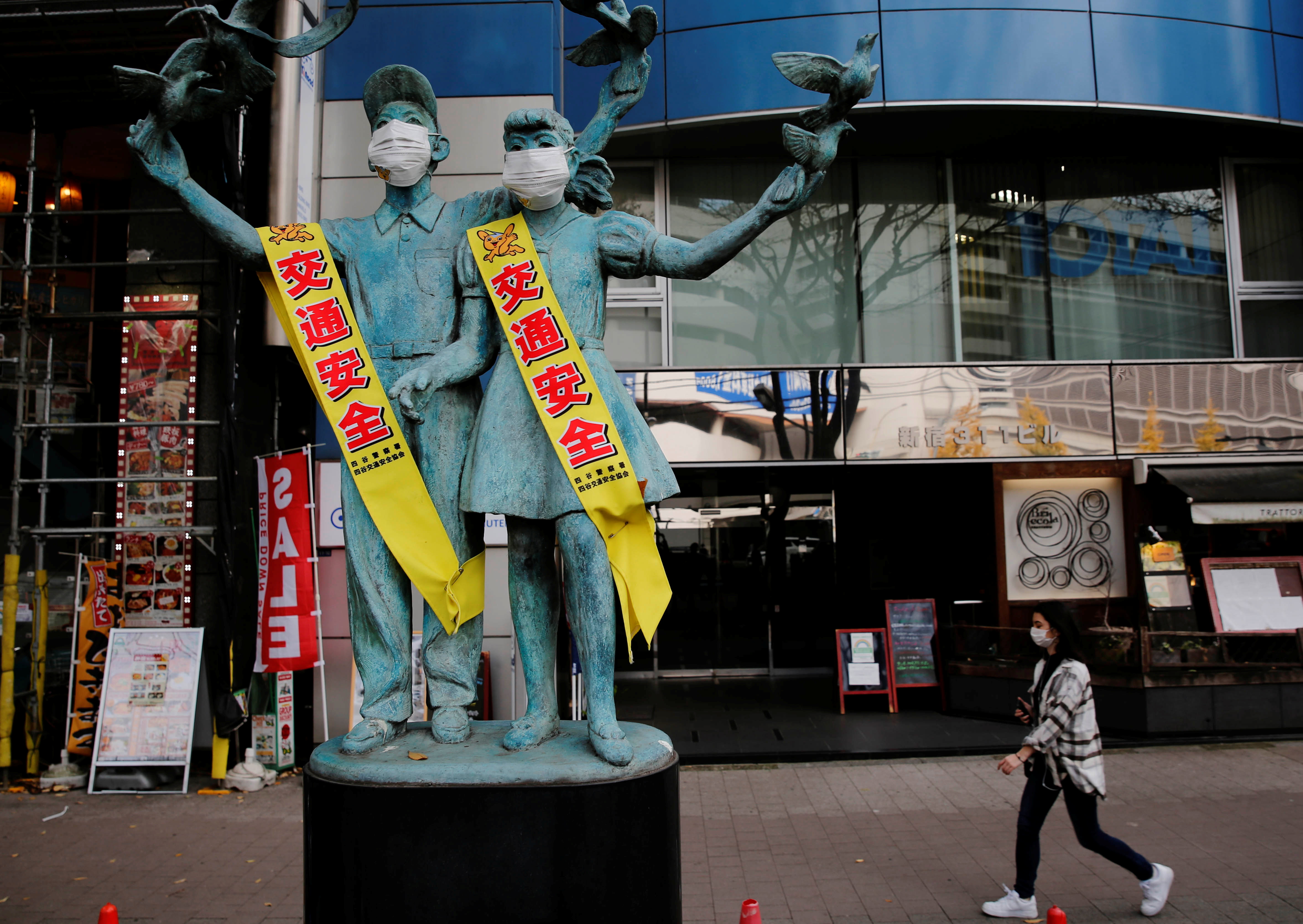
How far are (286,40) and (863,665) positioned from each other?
9.30m

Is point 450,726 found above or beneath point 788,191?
beneath

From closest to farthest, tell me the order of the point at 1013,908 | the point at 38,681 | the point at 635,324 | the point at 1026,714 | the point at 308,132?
the point at 1013,908
the point at 1026,714
the point at 38,681
the point at 308,132
the point at 635,324

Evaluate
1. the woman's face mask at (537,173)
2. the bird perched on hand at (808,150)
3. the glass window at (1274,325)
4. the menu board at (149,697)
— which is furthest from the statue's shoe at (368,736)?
the glass window at (1274,325)

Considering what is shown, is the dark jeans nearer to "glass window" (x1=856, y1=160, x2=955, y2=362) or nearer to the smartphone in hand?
the smartphone in hand

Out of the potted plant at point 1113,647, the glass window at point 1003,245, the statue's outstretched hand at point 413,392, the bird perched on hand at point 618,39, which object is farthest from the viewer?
the glass window at point 1003,245

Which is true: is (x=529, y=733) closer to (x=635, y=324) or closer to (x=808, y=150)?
(x=808, y=150)

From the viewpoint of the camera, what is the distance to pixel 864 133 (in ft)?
36.9

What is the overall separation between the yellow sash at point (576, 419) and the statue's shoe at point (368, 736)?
903 millimetres

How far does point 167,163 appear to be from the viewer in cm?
330

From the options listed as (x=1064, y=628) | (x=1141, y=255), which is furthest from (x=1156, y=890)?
(x=1141, y=255)

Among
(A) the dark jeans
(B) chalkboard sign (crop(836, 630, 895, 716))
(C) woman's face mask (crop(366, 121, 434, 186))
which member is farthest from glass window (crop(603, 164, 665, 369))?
(C) woman's face mask (crop(366, 121, 434, 186))

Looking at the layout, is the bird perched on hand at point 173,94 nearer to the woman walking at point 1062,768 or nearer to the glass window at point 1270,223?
the woman walking at point 1062,768

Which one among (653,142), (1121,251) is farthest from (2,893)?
(1121,251)

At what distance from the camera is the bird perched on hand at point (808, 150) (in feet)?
10.0
